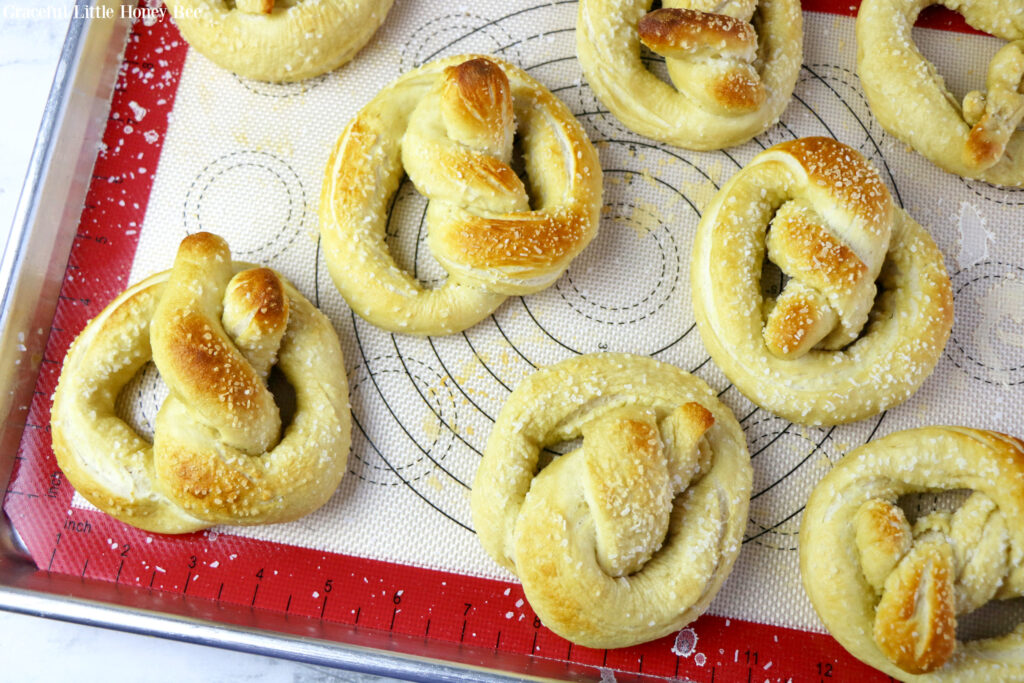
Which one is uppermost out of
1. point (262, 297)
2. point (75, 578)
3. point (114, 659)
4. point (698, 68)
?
point (698, 68)

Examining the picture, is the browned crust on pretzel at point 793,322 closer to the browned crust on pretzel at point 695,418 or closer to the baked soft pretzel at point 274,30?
the browned crust on pretzel at point 695,418

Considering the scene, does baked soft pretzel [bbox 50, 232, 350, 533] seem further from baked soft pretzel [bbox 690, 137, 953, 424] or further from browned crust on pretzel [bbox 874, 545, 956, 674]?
browned crust on pretzel [bbox 874, 545, 956, 674]

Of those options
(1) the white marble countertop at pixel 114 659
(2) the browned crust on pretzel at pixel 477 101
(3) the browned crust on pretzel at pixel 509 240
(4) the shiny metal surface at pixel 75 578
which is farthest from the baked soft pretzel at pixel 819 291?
(1) the white marble countertop at pixel 114 659

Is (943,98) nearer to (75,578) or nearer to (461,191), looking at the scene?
(461,191)

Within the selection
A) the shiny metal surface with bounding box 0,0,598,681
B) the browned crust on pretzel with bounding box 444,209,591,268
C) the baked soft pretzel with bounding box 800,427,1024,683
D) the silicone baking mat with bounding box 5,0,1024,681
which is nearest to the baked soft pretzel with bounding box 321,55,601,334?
the browned crust on pretzel with bounding box 444,209,591,268

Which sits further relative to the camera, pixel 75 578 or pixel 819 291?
pixel 75 578

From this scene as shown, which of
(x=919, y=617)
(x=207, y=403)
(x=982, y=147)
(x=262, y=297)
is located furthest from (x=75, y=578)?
(x=982, y=147)

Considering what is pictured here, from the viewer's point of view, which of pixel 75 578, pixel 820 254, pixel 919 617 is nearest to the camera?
pixel 919 617

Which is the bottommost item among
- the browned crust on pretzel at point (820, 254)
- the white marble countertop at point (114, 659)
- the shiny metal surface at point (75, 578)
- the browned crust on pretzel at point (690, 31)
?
the white marble countertop at point (114, 659)
